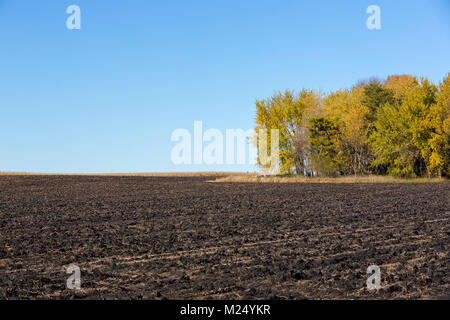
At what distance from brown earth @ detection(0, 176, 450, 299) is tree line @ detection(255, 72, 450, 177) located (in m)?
28.4

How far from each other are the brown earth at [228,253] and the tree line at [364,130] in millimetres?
28390

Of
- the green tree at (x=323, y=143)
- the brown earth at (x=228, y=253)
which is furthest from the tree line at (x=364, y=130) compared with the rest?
the brown earth at (x=228, y=253)

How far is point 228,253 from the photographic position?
33.5ft

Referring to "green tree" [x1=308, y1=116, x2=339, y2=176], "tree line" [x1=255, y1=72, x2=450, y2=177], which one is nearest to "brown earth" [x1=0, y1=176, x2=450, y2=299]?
"tree line" [x1=255, y1=72, x2=450, y2=177]

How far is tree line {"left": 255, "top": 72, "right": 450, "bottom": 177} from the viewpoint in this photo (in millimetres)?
44094

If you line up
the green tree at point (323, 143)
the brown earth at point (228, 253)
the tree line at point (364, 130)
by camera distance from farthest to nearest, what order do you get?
the green tree at point (323, 143), the tree line at point (364, 130), the brown earth at point (228, 253)

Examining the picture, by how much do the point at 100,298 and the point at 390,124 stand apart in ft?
145

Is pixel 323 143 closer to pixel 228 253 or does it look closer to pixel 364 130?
pixel 364 130

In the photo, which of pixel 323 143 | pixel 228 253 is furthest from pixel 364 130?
pixel 228 253

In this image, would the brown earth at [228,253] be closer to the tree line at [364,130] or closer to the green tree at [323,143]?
the tree line at [364,130]

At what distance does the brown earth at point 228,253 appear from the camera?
750 cm

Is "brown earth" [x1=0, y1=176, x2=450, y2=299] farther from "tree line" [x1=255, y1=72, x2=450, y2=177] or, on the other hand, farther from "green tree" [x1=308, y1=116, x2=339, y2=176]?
"green tree" [x1=308, y1=116, x2=339, y2=176]

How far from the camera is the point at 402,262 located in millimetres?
9273

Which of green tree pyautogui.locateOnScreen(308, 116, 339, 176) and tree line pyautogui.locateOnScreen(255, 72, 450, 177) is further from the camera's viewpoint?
green tree pyautogui.locateOnScreen(308, 116, 339, 176)
